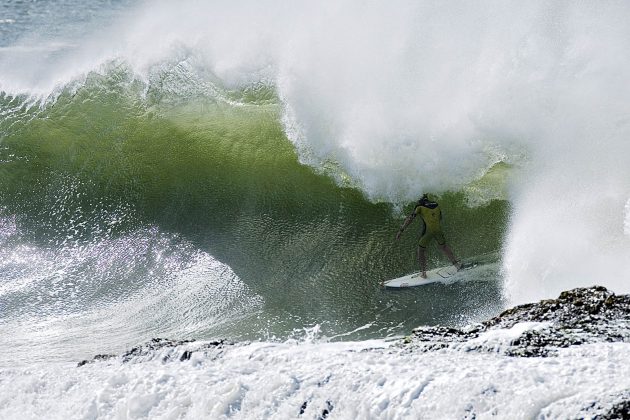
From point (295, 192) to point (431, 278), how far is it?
289 cm

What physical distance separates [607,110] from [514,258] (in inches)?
125

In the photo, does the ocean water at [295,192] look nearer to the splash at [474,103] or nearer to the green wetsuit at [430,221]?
the splash at [474,103]

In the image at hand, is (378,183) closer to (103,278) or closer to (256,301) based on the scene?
(256,301)

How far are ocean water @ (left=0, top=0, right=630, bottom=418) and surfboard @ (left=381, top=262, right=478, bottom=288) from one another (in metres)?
0.17

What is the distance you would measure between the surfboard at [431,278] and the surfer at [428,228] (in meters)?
0.08

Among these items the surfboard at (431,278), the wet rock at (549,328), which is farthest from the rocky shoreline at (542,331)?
the surfboard at (431,278)

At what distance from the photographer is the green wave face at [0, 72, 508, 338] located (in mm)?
9609

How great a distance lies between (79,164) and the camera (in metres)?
13.2

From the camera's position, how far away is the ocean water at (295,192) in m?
7.51

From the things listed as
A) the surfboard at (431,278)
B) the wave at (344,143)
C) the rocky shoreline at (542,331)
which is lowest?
the rocky shoreline at (542,331)

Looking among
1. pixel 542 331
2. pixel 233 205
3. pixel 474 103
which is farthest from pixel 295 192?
pixel 542 331

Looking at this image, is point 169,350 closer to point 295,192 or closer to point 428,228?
point 428,228

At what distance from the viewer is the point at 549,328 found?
21.4 ft

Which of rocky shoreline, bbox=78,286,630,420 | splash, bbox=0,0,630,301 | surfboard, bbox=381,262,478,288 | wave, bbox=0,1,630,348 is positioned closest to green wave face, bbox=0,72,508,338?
wave, bbox=0,1,630,348
